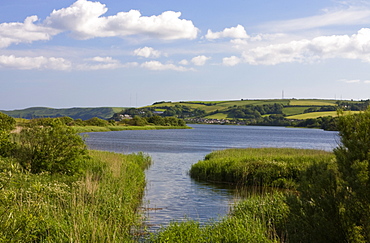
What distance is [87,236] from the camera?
392 inches

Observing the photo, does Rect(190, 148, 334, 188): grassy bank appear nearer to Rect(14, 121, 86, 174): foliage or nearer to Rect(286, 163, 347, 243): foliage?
Rect(14, 121, 86, 174): foliage

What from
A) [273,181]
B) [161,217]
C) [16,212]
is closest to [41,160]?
[161,217]

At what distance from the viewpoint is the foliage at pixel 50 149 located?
67.3 ft

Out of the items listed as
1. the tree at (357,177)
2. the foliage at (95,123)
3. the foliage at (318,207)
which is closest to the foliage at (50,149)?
the foliage at (318,207)

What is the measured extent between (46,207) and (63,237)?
5.47ft

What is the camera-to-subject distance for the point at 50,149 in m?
20.8

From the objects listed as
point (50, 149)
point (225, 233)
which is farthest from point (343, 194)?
point (50, 149)

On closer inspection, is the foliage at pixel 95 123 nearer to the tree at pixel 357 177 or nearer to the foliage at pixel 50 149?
the foliage at pixel 50 149

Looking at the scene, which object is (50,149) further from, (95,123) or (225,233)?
(95,123)

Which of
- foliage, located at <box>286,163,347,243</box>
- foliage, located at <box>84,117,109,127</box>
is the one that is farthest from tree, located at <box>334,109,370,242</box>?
foliage, located at <box>84,117,109,127</box>

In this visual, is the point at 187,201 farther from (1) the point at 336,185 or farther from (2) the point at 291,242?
(1) the point at 336,185

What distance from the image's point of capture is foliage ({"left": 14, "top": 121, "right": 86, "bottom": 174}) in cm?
2050

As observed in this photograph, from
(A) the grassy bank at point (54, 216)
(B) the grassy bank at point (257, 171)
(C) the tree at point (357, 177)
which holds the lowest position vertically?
(B) the grassy bank at point (257, 171)

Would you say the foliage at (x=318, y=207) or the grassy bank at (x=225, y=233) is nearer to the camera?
the foliage at (x=318, y=207)
